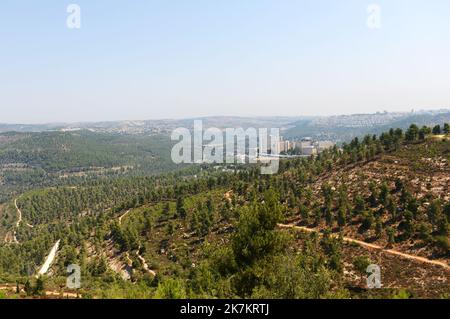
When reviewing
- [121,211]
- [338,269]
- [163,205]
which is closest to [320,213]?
[338,269]

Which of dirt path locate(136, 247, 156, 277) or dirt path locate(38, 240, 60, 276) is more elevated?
dirt path locate(136, 247, 156, 277)

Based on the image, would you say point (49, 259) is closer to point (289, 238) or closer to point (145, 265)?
point (145, 265)

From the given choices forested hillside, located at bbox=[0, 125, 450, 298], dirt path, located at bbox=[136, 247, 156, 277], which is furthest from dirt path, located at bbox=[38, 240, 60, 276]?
dirt path, located at bbox=[136, 247, 156, 277]

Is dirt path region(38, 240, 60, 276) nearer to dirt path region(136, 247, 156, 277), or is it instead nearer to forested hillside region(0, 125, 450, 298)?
forested hillside region(0, 125, 450, 298)
